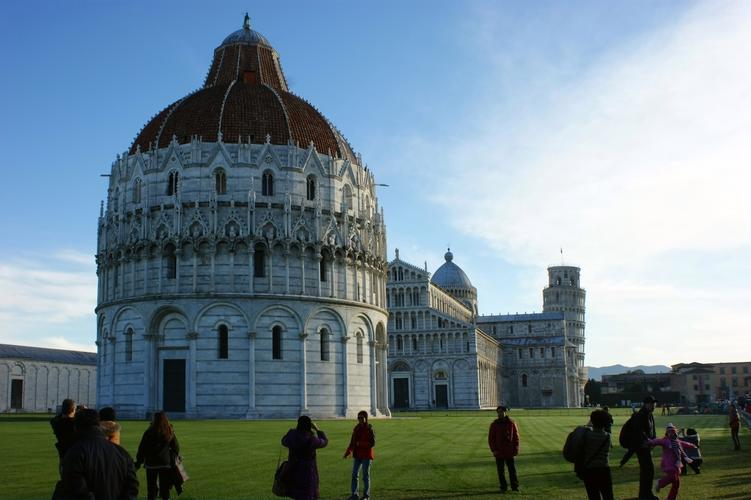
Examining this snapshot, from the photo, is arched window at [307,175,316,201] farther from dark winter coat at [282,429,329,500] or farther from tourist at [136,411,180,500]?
dark winter coat at [282,429,329,500]

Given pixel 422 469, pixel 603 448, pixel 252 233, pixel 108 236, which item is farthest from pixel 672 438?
pixel 108 236

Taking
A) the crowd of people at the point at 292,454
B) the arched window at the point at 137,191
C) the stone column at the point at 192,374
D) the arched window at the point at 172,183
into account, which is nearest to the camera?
the crowd of people at the point at 292,454

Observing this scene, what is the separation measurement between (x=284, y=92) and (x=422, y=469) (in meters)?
51.9

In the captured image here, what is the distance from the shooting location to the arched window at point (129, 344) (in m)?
61.7

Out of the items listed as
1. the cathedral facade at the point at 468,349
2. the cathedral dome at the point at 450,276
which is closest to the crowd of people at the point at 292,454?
the cathedral facade at the point at 468,349

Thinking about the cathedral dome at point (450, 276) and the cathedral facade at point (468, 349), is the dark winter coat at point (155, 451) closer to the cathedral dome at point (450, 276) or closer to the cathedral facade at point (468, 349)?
the cathedral facade at point (468, 349)

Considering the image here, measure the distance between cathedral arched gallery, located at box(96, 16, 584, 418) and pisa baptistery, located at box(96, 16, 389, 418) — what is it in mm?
→ 101

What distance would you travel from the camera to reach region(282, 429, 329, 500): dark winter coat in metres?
13.9

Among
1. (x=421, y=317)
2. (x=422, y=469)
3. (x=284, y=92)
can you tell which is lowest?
(x=422, y=469)

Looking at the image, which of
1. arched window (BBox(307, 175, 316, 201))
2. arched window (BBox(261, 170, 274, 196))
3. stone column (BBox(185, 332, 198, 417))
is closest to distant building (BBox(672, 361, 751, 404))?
arched window (BBox(307, 175, 316, 201))

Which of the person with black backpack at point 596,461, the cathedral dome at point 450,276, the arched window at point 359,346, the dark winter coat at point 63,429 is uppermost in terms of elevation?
the cathedral dome at point 450,276

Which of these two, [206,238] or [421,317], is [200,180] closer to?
[206,238]

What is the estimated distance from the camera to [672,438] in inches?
645

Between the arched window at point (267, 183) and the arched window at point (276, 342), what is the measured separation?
32.3 ft
